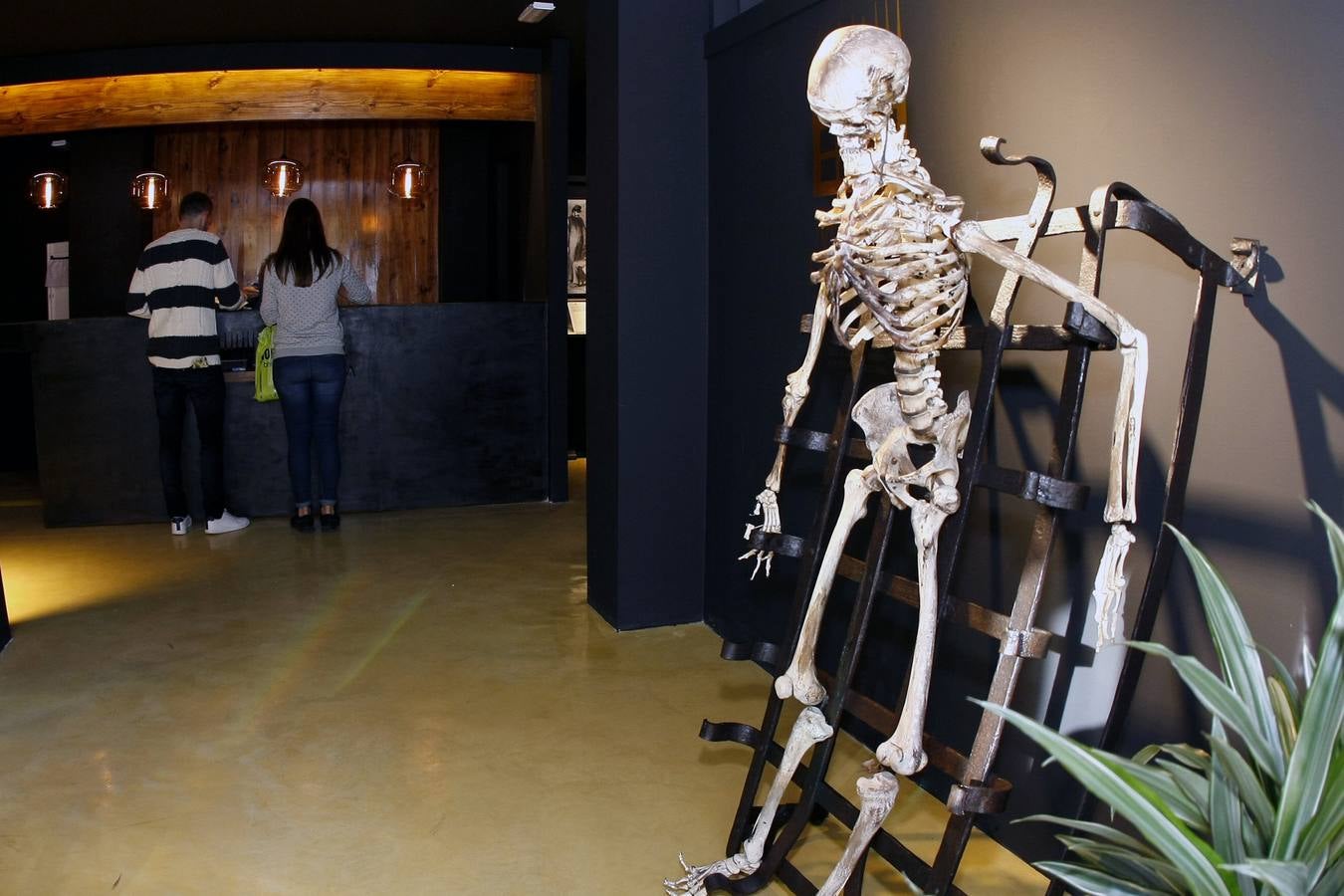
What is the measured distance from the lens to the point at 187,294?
564 centimetres

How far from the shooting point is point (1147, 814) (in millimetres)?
1471

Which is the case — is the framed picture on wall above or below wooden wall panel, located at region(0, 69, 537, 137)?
below

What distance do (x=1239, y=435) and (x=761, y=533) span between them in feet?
3.22

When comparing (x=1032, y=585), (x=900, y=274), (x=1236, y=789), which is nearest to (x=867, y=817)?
(x=1032, y=585)

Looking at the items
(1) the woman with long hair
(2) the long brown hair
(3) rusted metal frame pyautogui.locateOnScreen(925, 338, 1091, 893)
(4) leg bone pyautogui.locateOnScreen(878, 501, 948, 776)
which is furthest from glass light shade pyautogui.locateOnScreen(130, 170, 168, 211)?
(3) rusted metal frame pyautogui.locateOnScreen(925, 338, 1091, 893)

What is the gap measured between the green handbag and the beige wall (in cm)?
441

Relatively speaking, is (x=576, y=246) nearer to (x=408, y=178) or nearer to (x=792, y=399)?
(x=408, y=178)

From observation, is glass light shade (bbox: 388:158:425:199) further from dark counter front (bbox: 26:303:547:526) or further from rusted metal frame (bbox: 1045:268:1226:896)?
rusted metal frame (bbox: 1045:268:1226:896)

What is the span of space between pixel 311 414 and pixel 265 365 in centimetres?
36

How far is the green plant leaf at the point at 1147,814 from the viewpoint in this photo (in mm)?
1460

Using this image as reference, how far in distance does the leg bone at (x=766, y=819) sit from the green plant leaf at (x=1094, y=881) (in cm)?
78

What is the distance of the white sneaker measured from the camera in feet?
19.6

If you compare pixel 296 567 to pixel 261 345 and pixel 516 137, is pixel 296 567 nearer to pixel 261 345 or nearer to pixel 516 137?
pixel 261 345

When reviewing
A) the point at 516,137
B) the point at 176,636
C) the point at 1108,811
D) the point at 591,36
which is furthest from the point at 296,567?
the point at 516,137
